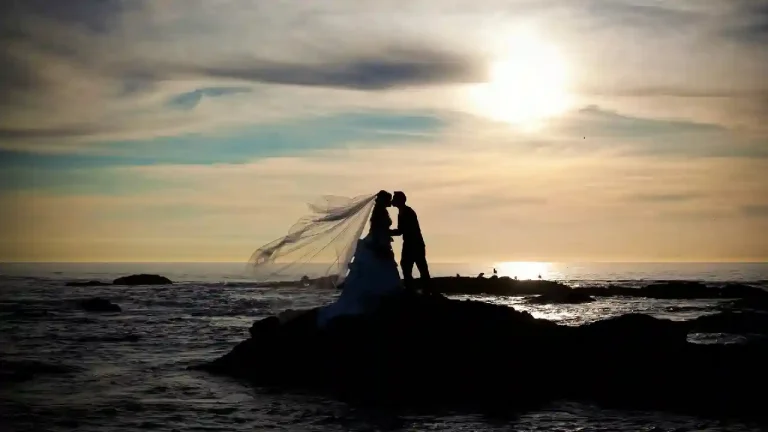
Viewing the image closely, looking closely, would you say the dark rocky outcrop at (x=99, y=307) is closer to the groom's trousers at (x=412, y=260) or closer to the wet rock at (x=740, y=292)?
the groom's trousers at (x=412, y=260)

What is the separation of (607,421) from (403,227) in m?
7.22

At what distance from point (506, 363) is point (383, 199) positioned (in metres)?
5.52

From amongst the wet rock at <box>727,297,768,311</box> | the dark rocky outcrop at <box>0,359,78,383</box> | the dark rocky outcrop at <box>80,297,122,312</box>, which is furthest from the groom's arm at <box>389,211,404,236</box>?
the wet rock at <box>727,297,768,311</box>

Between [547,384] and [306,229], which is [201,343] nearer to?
[306,229]

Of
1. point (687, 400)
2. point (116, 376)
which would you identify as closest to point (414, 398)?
point (687, 400)

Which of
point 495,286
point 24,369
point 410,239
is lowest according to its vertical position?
point 24,369

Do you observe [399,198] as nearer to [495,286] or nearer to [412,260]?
[412,260]

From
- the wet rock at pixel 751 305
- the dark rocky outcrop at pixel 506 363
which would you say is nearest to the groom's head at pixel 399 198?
the dark rocky outcrop at pixel 506 363

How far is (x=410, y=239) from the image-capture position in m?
19.5

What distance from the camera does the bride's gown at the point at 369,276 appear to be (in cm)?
1936

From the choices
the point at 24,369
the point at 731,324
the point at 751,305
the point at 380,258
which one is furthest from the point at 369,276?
the point at 751,305

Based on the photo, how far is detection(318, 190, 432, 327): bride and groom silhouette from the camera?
19375mm

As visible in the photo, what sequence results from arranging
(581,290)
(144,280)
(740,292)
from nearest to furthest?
(740,292)
(581,290)
(144,280)

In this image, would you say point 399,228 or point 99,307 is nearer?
point 399,228
